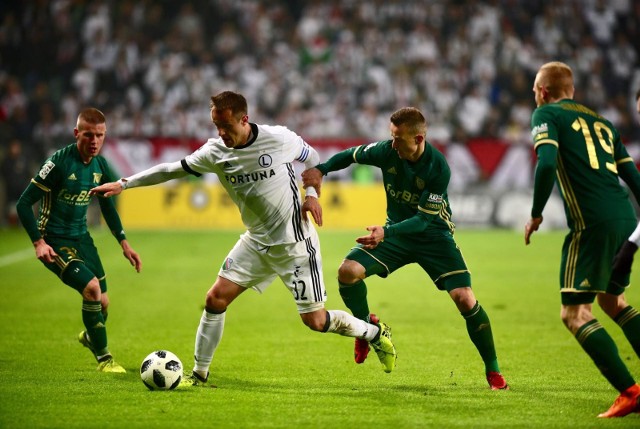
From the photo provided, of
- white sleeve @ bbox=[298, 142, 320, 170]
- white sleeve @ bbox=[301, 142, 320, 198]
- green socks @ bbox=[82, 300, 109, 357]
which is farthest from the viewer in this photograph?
green socks @ bbox=[82, 300, 109, 357]

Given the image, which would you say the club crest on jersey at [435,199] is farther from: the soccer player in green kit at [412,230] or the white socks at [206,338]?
the white socks at [206,338]

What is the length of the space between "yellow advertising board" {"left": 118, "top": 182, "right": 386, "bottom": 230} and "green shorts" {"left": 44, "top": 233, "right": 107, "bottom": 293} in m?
14.7

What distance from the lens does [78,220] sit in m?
8.12

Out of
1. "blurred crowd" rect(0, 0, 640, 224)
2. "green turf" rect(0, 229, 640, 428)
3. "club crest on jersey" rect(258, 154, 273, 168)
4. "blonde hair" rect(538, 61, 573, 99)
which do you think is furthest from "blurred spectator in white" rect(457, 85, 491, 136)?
"blonde hair" rect(538, 61, 573, 99)

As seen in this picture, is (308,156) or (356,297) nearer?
(308,156)

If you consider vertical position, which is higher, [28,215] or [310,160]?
[310,160]

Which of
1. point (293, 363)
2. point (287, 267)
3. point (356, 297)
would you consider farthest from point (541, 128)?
point (293, 363)

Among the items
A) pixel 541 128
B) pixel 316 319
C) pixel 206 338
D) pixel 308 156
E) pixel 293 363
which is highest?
pixel 541 128

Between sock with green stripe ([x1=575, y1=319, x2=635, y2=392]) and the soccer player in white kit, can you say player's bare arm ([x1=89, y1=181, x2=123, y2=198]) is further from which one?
sock with green stripe ([x1=575, y1=319, x2=635, y2=392])

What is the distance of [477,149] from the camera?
23.9 meters

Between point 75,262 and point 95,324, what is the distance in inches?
22.4

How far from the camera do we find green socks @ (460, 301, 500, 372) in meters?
7.07

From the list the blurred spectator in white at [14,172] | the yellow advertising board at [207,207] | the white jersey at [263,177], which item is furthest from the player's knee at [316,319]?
the blurred spectator in white at [14,172]

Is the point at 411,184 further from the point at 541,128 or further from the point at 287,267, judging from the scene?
the point at 541,128
